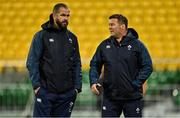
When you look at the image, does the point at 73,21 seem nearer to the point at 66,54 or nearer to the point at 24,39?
the point at 24,39

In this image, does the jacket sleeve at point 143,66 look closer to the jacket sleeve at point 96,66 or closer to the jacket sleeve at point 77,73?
the jacket sleeve at point 96,66

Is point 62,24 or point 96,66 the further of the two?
point 96,66

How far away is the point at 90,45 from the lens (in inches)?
545

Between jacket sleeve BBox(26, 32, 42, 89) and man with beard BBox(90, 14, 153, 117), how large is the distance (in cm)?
57

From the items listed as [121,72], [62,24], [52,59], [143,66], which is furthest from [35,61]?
[143,66]

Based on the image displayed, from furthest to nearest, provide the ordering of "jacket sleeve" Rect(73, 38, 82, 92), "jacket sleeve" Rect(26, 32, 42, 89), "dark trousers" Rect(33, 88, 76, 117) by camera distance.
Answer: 1. "jacket sleeve" Rect(73, 38, 82, 92)
2. "dark trousers" Rect(33, 88, 76, 117)
3. "jacket sleeve" Rect(26, 32, 42, 89)

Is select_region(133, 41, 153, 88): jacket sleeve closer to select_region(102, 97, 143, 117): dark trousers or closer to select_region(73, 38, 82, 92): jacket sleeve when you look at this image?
select_region(102, 97, 143, 117): dark trousers

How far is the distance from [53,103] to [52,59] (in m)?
0.46

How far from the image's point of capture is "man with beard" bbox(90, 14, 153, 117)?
5.54 metres

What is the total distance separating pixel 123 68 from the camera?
552cm

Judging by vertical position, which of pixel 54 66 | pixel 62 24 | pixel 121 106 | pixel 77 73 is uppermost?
pixel 62 24

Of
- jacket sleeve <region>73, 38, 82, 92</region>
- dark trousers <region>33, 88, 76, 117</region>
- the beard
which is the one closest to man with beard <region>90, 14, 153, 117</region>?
jacket sleeve <region>73, 38, 82, 92</region>

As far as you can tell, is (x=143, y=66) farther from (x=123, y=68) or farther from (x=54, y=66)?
(x=54, y=66)

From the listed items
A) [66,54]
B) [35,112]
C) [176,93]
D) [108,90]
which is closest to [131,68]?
[108,90]
